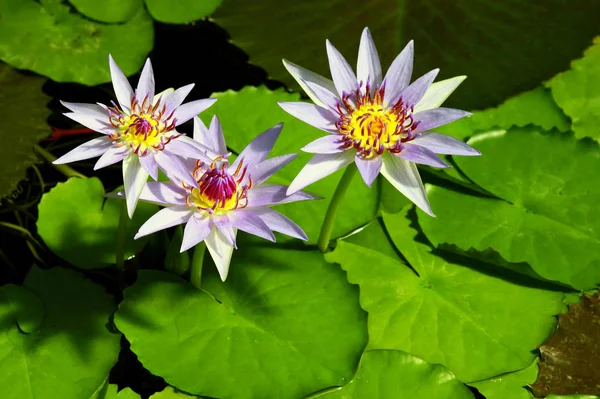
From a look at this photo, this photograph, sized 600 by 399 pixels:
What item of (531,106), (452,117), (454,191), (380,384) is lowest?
(380,384)

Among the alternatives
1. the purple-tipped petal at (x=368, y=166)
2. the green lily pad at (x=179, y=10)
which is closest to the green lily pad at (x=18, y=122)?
the green lily pad at (x=179, y=10)

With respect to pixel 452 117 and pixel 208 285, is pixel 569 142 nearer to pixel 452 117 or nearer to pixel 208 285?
pixel 452 117

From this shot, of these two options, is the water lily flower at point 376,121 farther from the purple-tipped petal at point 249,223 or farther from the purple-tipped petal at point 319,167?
the purple-tipped petal at point 249,223

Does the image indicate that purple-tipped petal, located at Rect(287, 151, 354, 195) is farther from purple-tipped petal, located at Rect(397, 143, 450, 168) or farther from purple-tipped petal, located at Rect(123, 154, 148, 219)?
purple-tipped petal, located at Rect(123, 154, 148, 219)

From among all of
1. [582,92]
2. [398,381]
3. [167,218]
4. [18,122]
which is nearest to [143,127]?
[167,218]

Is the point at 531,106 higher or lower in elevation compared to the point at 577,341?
higher

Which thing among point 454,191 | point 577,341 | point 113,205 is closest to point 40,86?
point 113,205

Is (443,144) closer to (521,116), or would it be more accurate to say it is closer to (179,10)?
(521,116)
